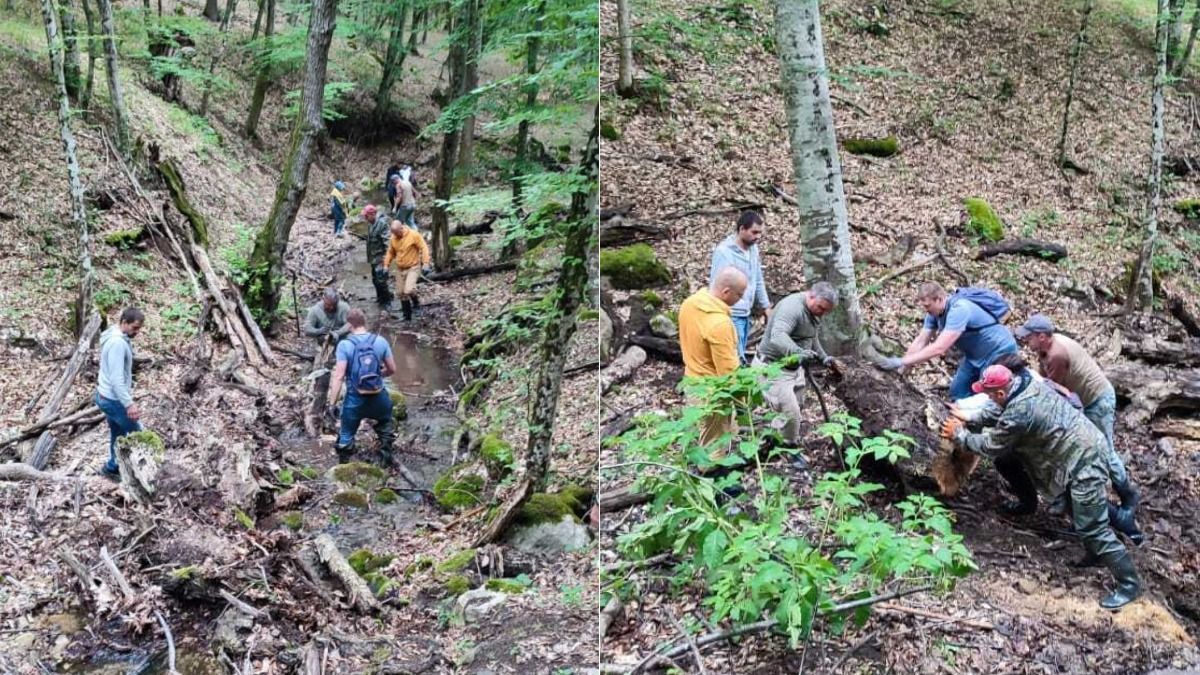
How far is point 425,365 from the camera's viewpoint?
37.3 feet

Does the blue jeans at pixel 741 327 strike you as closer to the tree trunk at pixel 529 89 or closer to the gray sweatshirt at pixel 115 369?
the tree trunk at pixel 529 89

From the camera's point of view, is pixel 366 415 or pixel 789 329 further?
pixel 366 415

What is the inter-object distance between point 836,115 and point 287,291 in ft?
33.1

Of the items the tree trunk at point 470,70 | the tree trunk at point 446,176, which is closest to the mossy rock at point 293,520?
the tree trunk at point 470,70

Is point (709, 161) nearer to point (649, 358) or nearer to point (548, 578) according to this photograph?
point (649, 358)

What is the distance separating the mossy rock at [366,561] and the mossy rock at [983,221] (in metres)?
9.14

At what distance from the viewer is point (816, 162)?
641 cm

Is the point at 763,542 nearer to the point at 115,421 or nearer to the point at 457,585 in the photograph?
the point at 457,585

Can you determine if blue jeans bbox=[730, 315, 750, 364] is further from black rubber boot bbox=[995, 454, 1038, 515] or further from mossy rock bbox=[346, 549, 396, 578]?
mossy rock bbox=[346, 549, 396, 578]

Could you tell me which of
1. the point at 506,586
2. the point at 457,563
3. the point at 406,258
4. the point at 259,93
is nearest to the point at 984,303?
the point at 506,586

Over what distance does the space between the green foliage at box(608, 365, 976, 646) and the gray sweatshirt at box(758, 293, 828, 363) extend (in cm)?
132

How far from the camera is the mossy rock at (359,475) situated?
7719 millimetres

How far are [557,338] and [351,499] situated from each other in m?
2.92

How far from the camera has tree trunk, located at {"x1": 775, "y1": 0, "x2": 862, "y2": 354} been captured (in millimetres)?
6191
